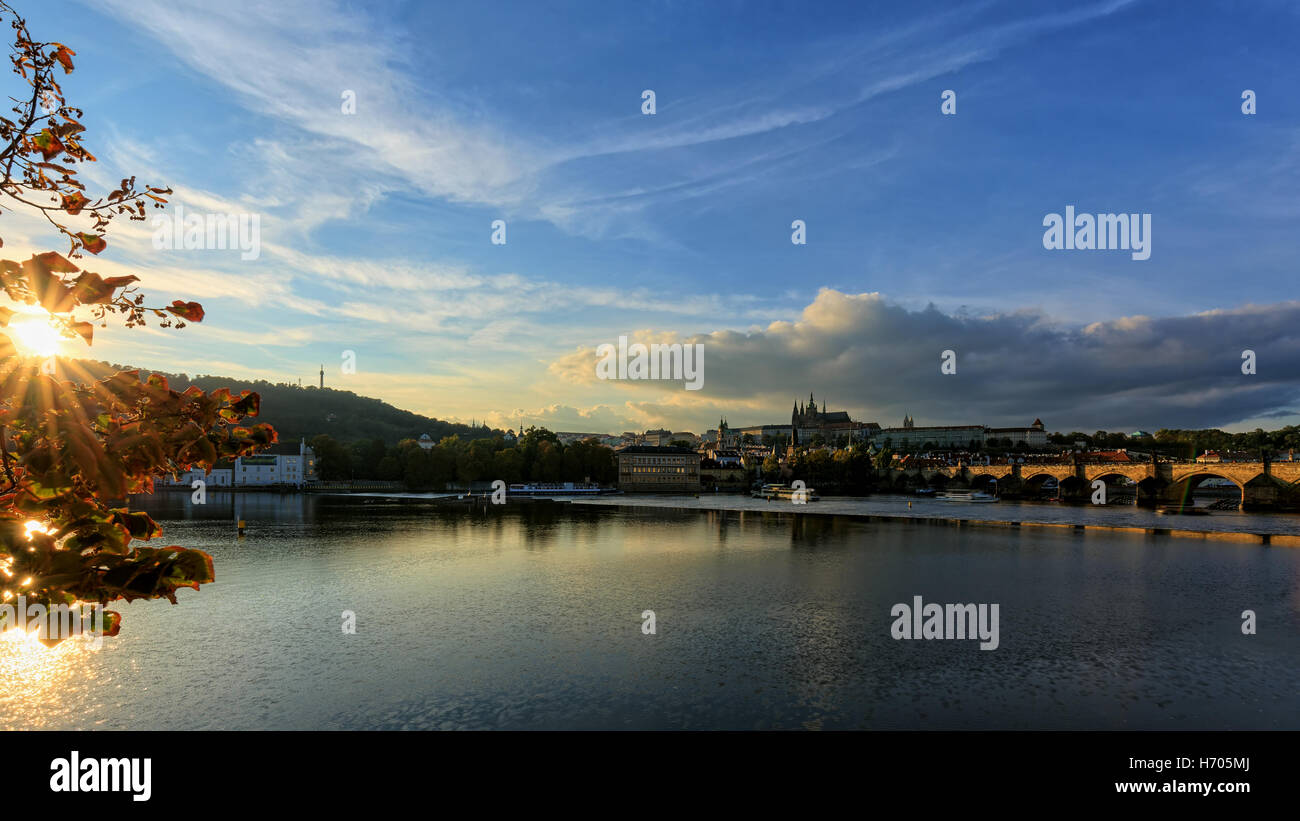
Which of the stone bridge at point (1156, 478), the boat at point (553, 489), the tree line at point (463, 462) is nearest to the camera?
the stone bridge at point (1156, 478)

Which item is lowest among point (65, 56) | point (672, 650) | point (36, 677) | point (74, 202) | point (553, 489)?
point (553, 489)

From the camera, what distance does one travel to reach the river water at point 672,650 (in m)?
14.9

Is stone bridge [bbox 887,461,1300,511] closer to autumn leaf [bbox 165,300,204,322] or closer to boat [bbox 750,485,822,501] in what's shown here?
boat [bbox 750,485,822,501]

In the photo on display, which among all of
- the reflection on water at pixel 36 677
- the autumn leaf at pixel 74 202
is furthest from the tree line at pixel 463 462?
the autumn leaf at pixel 74 202

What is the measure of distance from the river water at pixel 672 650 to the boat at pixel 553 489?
97237 millimetres

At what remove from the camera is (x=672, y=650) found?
784 inches

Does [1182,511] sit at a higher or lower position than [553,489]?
higher

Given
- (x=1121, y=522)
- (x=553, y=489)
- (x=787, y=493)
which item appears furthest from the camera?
(x=553, y=489)

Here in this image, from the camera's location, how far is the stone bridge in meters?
91.3

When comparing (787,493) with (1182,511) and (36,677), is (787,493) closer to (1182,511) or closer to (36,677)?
(1182,511)

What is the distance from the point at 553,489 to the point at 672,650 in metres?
129

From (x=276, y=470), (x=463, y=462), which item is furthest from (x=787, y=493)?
(x=276, y=470)

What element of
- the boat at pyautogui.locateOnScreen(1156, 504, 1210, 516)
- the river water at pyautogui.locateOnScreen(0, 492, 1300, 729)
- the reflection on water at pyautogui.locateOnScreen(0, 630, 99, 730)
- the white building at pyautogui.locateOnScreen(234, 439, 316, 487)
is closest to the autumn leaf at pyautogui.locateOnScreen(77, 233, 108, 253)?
the river water at pyautogui.locateOnScreen(0, 492, 1300, 729)

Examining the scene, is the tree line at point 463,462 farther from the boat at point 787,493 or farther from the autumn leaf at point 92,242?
the autumn leaf at point 92,242
